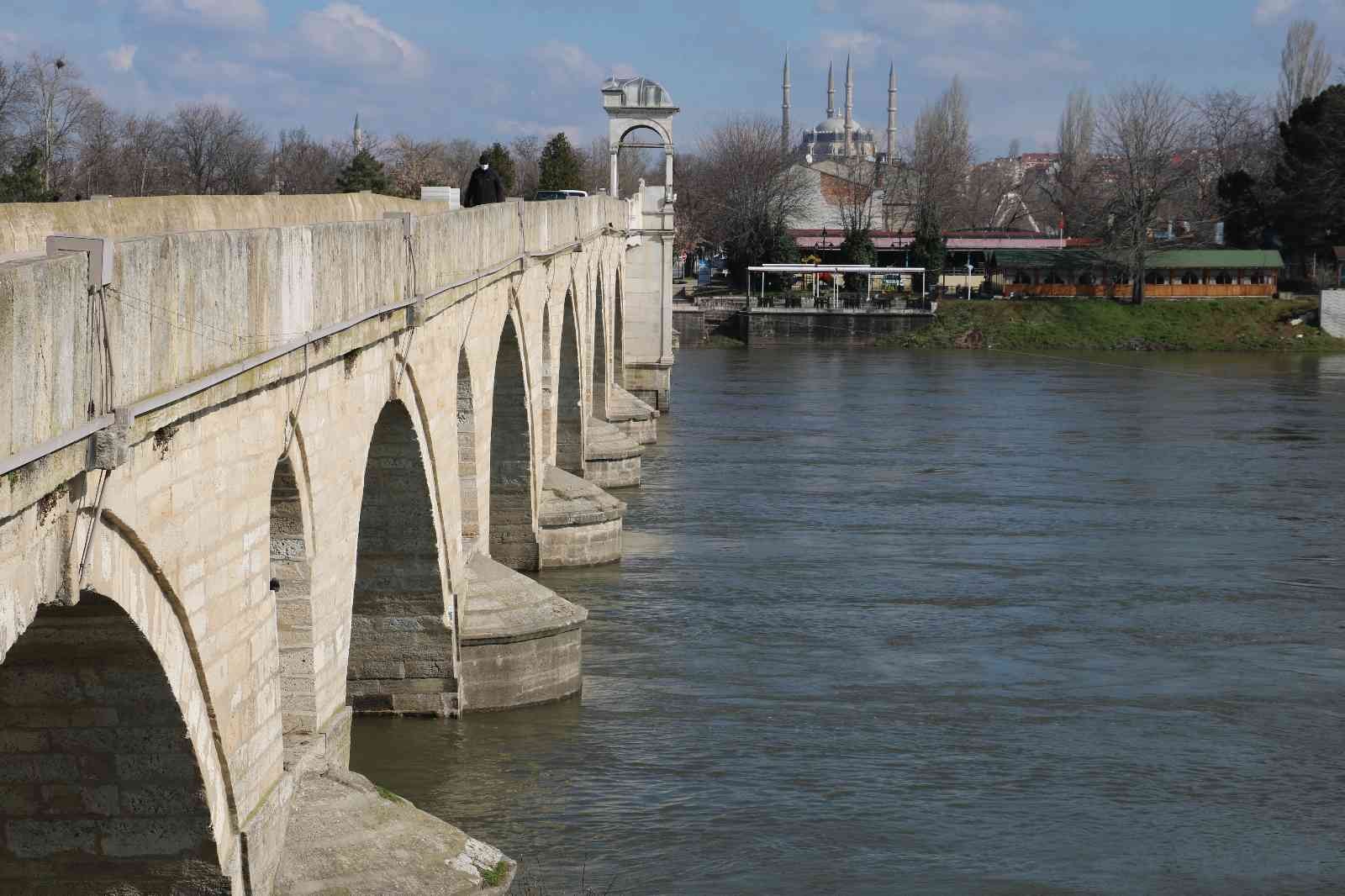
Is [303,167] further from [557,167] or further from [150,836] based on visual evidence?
[150,836]

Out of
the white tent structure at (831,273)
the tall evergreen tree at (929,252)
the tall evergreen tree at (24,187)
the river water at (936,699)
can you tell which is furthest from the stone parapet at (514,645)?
the tall evergreen tree at (929,252)

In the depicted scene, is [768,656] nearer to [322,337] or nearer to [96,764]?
[322,337]

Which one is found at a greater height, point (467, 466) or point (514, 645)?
point (467, 466)

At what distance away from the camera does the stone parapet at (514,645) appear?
1569cm

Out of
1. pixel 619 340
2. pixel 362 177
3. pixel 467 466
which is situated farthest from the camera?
pixel 362 177

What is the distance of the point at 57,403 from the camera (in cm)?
655

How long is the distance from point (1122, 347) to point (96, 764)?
59.0 metres

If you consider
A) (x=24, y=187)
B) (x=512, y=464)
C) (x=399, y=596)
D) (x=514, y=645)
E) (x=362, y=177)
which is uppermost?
(x=362, y=177)

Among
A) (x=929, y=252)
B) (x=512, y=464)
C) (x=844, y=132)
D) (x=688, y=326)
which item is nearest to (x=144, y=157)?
(x=688, y=326)

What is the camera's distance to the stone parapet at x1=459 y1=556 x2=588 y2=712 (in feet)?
51.5

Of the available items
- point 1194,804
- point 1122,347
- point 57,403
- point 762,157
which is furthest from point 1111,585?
point 762,157

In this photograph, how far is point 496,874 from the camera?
1061cm

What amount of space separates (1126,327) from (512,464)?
47821mm

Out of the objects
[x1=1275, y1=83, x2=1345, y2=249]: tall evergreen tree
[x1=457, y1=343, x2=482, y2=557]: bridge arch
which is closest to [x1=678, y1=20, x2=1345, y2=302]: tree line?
[x1=1275, y1=83, x2=1345, y2=249]: tall evergreen tree
